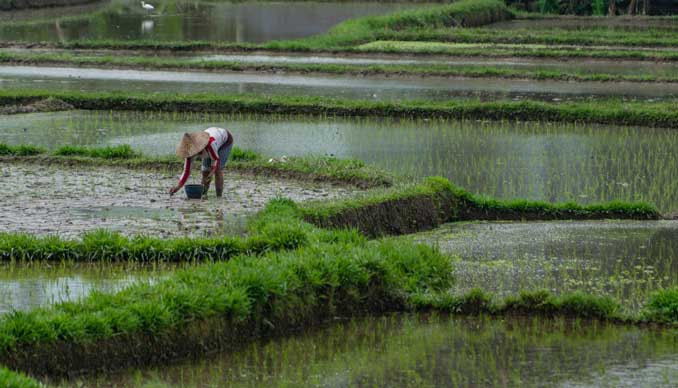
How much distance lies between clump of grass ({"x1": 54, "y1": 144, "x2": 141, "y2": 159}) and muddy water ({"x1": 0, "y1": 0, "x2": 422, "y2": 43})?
1376cm

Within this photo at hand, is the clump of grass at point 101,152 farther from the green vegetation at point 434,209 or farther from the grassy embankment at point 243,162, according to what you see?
the green vegetation at point 434,209

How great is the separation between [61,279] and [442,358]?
2424 millimetres

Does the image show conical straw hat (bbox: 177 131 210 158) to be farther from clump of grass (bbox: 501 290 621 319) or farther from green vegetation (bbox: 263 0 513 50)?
green vegetation (bbox: 263 0 513 50)

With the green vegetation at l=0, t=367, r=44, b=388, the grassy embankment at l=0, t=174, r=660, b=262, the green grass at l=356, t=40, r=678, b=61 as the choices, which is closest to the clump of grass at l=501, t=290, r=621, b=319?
the grassy embankment at l=0, t=174, r=660, b=262

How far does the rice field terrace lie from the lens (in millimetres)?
5184

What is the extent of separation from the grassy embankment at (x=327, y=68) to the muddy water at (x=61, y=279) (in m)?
11.9

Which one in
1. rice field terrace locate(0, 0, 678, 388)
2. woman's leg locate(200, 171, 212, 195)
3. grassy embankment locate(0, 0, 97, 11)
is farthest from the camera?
grassy embankment locate(0, 0, 97, 11)

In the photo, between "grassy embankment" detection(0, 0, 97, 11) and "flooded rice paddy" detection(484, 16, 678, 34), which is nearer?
"flooded rice paddy" detection(484, 16, 678, 34)

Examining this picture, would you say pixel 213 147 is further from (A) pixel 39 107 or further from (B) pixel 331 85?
(B) pixel 331 85

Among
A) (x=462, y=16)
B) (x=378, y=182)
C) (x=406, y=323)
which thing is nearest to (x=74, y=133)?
(x=378, y=182)

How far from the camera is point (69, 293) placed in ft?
20.1

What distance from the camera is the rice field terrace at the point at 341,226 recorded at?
17.0ft

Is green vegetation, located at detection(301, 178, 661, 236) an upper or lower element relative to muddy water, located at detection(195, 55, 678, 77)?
lower

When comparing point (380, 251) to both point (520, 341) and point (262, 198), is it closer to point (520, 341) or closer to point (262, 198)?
point (520, 341)
